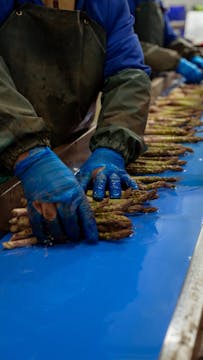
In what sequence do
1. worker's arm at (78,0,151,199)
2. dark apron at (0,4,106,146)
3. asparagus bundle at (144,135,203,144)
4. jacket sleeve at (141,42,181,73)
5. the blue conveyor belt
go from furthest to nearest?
jacket sleeve at (141,42,181,73), asparagus bundle at (144,135,203,144), dark apron at (0,4,106,146), worker's arm at (78,0,151,199), the blue conveyor belt

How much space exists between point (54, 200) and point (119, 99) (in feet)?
3.86

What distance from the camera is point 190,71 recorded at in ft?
21.3

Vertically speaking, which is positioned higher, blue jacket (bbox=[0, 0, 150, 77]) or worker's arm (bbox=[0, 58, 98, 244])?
blue jacket (bbox=[0, 0, 150, 77])

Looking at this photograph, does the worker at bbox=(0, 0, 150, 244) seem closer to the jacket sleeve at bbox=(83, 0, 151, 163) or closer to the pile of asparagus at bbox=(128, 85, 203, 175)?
the jacket sleeve at bbox=(83, 0, 151, 163)

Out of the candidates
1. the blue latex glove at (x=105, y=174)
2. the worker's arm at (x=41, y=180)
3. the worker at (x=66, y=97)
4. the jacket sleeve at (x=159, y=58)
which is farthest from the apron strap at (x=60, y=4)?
the jacket sleeve at (x=159, y=58)

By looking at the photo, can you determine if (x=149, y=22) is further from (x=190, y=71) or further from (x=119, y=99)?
(x=119, y=99)

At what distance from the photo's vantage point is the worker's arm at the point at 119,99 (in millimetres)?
2566

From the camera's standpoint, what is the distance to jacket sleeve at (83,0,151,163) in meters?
2.72

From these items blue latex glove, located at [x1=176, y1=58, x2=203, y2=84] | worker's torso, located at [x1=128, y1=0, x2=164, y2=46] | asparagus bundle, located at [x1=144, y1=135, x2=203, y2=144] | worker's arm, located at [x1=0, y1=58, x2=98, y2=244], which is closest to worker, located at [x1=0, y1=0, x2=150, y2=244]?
worker's arm, located at [x1=0, y1=58, x2=98, y2=244]

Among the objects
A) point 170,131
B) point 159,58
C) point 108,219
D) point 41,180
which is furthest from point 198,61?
point 41,180

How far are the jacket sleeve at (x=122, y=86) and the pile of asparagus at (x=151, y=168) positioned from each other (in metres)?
0.22

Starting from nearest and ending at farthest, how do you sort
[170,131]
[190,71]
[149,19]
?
[170,131] < [149,19] < [190,71]

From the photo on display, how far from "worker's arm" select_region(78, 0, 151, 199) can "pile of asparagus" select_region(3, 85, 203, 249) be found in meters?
0.15

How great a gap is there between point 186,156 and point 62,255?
1.64 meters
